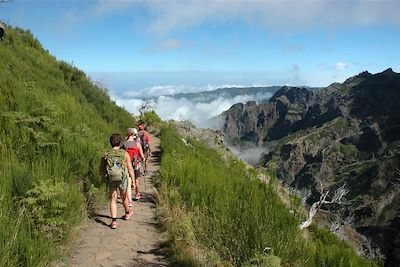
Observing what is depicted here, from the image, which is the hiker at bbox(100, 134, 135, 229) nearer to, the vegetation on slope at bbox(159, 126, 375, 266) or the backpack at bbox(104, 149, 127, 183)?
the backpack at bbox(104, 149, 127, 183)

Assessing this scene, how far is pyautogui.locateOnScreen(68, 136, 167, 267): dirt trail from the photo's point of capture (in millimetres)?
6102

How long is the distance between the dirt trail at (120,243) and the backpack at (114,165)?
870 mm

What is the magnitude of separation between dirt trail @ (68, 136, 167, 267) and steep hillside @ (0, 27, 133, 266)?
37cm

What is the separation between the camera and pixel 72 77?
19641mm

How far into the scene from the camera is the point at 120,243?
22.7 feet

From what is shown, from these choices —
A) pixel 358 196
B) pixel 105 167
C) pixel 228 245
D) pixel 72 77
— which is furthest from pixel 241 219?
pixel 358 196

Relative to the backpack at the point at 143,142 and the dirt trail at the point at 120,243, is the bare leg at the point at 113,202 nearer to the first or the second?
the dirt trail at the point at 120,243

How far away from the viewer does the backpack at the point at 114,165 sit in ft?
25.4

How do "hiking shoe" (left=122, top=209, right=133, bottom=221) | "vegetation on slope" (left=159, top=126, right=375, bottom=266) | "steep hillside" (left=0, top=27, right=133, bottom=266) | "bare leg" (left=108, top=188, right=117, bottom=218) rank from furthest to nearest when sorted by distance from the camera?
"hiking shoe" (left=122, top=209, right=133, bottom=221)
"bare leg" (left=108, top=188, right=117, bottom=218)
"vegetation on slope" (left=159, top=126, right=375, bottom=266)
"steep hillside" (left=0, top=27, right=133, bottom=266)

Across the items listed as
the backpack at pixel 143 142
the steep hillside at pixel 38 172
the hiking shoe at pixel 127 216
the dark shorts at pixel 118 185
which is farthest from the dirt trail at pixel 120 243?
the backpack at pixel 143 142

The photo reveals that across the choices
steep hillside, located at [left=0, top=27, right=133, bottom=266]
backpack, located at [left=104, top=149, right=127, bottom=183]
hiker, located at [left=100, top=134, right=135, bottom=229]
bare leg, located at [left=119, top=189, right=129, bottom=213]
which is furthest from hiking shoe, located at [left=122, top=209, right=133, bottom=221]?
backpack, located at [left=104, top=149, right=127, bottom=183]

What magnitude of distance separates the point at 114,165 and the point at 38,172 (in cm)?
171

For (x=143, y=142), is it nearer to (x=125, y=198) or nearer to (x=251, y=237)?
(x=125, y=198)

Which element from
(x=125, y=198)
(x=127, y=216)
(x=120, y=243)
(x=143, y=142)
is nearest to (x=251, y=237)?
(x=120, y=243)
